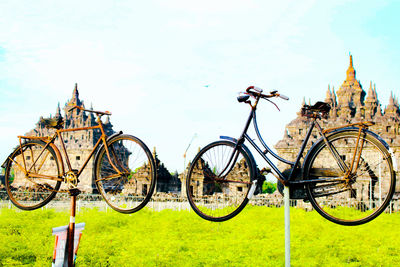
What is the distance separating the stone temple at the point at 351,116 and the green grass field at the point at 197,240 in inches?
326

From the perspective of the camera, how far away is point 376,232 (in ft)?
55.1

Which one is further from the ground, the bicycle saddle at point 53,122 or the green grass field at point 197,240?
the bicycle saddle at point 53,122

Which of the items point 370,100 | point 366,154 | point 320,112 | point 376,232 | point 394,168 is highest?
point 370,100

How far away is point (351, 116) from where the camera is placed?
1635 inches

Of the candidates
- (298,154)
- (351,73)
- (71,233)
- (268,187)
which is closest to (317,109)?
(298,154)

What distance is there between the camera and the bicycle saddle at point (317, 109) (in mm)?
3666

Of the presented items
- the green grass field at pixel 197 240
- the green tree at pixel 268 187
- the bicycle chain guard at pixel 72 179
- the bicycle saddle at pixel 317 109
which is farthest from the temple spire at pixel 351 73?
the bicycle chain guard at pixel 72 179

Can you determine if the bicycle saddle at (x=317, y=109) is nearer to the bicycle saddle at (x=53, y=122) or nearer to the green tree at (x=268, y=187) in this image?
the bicycle saddle at (x=53, y=122)

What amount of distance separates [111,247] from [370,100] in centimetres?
3913

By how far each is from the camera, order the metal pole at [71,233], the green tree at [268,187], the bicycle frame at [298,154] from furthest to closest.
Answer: the green tree at [268,187] < the metal pole at [71,233] < the bicycle frame at [298,154]

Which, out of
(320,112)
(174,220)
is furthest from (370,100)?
(320,112)

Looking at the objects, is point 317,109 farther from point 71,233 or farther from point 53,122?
point 71,233

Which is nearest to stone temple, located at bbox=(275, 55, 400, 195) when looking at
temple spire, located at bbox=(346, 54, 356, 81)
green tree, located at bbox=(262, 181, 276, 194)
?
temple spire, located at bbox=(346, 54, 356, 81)

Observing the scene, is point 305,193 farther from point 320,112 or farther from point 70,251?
point 70,251
